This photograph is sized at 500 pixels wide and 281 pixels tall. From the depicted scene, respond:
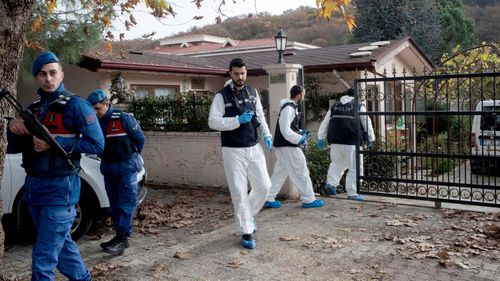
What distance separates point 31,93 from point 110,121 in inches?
294

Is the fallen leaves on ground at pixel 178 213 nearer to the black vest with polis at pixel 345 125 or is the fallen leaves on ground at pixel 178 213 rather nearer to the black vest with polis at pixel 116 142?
the black vest with polis at pixel 116 142

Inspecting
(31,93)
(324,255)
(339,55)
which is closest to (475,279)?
(324,255)

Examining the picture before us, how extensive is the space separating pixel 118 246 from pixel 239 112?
6.56ft

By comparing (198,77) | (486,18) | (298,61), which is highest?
(486,18)

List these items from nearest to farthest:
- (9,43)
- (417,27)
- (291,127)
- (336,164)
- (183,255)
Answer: (9,43) → (183,255) → (291,127) → (336,164) → (417,27)

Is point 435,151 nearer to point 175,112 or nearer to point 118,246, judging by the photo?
point 118,246

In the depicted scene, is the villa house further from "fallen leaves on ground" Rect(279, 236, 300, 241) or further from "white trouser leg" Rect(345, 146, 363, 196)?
"fallen leaves on ground" Rect(279, 236, 300, 241)

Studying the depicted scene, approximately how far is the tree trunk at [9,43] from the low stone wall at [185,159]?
5.26 metres

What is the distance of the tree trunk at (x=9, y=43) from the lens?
3811 mm

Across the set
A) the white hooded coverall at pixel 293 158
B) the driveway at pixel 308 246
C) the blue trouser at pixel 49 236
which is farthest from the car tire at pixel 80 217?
the white hooded coverall at pixel 293 158

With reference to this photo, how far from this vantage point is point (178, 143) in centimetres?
971

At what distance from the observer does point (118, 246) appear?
5.52 m

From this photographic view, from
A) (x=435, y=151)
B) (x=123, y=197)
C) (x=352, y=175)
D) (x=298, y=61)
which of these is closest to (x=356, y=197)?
(x=352, y=175)

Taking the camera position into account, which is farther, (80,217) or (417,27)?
(417,27)
